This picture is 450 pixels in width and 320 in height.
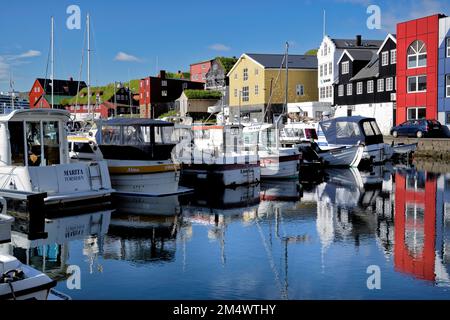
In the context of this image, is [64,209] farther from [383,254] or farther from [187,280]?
[383,254]

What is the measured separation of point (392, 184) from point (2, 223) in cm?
2212

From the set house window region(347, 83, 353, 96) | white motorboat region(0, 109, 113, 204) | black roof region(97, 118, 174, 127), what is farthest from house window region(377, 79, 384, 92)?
white motorboat region(0, 109, 113, 204)

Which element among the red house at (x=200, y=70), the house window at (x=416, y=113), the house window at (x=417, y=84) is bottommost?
the house window at (x=416, y=113)

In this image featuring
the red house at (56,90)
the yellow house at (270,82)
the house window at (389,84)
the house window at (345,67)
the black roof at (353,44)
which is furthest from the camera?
the red house at (56,90)

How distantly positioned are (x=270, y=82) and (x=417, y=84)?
2127 centimetres

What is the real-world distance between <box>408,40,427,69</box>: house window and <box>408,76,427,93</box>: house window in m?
1.03

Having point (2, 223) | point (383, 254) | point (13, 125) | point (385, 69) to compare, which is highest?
point (385, 69)

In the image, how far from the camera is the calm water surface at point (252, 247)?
1109 cm

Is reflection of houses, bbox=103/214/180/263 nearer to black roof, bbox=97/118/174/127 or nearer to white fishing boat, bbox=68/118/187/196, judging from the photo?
white fishing boat, bbox=68/118/187/196

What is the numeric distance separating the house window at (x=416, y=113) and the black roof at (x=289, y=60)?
20.3 m

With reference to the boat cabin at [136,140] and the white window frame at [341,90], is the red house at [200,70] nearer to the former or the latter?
the white window frame at [341,90]

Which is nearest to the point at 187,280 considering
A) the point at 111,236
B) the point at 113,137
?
the point at 111,236

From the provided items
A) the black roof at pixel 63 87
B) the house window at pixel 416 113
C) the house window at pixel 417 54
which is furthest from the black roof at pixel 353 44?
the black roof at pixel 63 87
